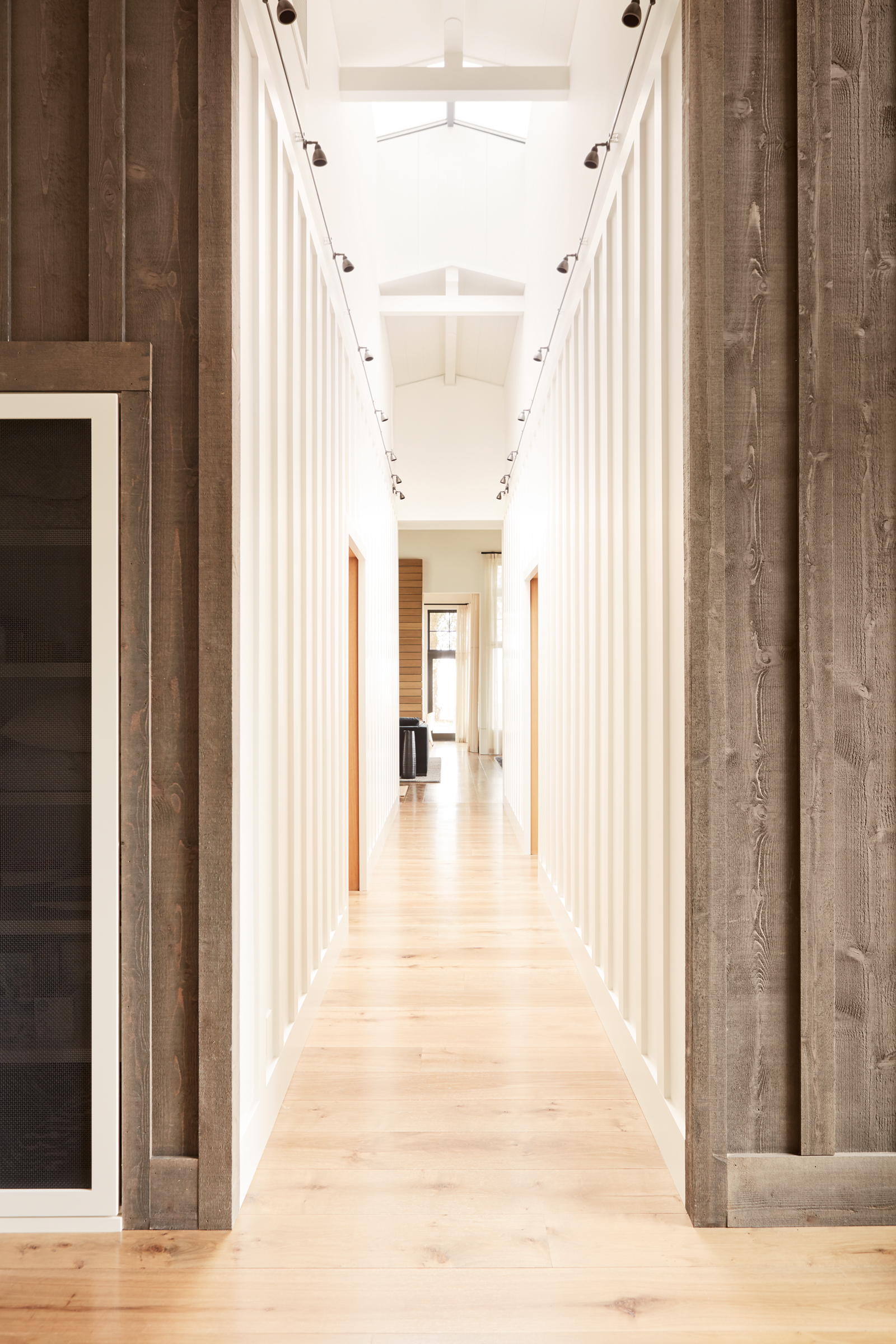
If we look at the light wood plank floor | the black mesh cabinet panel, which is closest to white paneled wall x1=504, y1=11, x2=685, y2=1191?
the light wood plank floor

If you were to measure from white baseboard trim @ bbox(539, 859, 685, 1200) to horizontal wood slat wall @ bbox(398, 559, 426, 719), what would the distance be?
9.79 meters

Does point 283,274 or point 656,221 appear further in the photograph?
point 283,274

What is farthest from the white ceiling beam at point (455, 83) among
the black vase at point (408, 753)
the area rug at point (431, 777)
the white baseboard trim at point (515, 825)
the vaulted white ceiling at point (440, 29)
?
the area rug at point (431, 777)

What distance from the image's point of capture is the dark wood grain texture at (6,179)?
1946 mm

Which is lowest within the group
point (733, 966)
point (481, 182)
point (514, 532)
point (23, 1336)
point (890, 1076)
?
point (23, 1336)

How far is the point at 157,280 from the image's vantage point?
1.97 metres

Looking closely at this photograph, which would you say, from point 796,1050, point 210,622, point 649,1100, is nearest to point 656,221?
point 210,622

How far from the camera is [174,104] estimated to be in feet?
6.44

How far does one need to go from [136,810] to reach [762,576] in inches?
63.0

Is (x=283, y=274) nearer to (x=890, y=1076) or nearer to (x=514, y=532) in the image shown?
(x=890, y=1076)

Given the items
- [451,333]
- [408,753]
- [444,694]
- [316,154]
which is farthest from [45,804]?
[444,694]

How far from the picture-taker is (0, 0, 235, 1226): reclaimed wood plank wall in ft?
6.38

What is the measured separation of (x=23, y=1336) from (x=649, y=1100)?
63.0 inches

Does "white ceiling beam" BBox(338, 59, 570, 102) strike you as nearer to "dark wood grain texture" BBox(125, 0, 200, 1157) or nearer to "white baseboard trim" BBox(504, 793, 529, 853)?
"dark wood grain texture" BBox(125, 0, 200, 1157)
